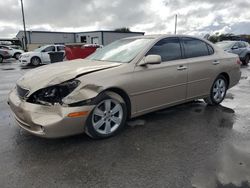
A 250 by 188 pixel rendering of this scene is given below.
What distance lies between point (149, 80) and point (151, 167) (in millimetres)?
1558

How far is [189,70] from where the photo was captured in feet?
15.2

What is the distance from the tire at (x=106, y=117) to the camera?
11.3 ft

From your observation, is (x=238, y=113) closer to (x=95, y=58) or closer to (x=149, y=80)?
(x=149, y=80)

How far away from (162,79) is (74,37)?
150 feet

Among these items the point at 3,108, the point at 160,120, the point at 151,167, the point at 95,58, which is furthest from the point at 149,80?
the point at 3,108

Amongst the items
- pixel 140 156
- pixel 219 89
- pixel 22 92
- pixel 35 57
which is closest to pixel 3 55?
pixel 35 57

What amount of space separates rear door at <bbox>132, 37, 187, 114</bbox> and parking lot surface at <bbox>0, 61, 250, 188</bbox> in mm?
430

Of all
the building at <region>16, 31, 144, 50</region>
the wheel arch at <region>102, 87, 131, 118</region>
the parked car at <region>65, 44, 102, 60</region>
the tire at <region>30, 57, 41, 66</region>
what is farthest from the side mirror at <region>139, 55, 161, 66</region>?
the building at <region>16, 31, 144, 50</region>

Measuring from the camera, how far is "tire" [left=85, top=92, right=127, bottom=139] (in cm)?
344

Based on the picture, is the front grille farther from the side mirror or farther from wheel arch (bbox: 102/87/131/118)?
the side mirror

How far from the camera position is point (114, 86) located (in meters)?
3.53

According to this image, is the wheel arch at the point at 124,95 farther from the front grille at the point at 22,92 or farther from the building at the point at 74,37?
the building at the point at 74,37

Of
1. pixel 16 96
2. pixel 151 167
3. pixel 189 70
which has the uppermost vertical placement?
pixel 189 70

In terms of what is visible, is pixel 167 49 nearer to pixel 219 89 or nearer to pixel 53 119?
pixel 219 89
